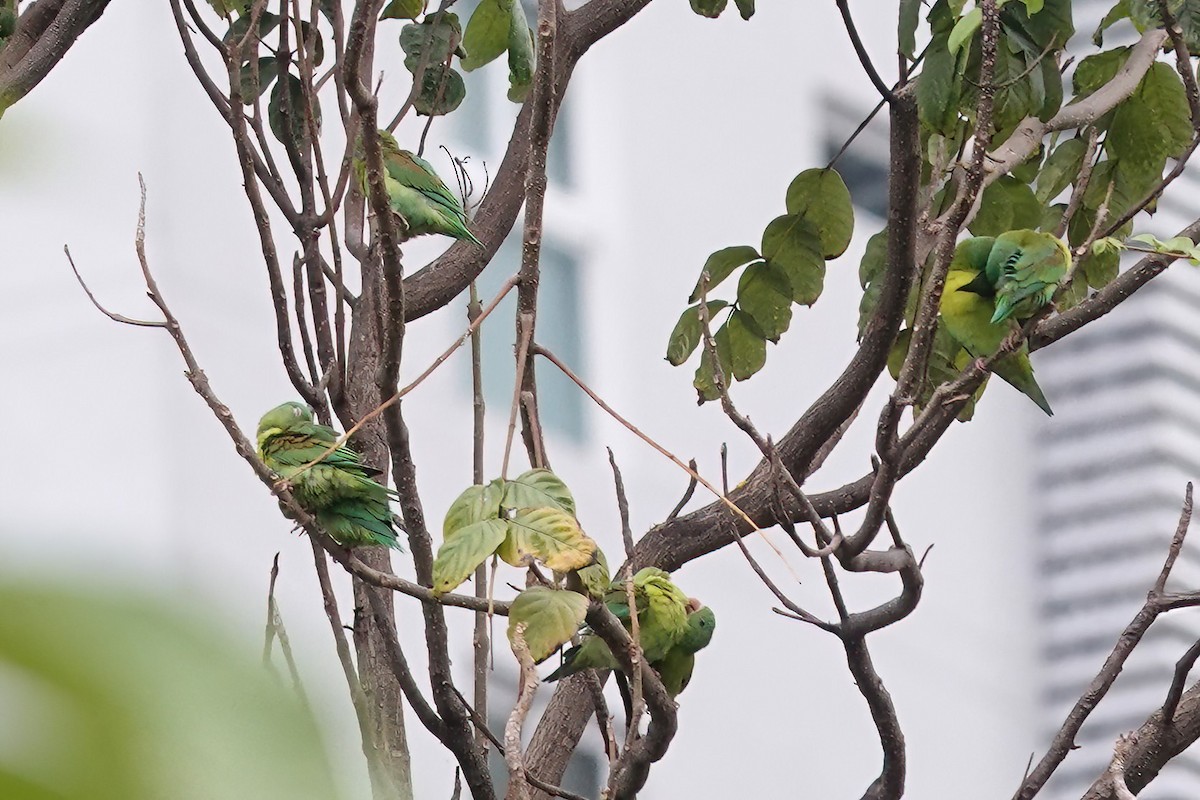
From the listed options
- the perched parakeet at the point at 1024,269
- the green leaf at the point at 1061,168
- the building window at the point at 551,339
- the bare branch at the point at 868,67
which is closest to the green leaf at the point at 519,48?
the bare branch at the point at 868,67

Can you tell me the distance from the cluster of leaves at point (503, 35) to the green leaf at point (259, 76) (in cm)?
30

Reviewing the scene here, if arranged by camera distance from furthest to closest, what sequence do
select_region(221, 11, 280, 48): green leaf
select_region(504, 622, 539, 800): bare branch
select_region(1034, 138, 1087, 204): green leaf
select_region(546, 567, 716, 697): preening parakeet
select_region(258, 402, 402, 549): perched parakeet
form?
select_region(1034, 138, 1087, 204): green leaf → select_region(221, 11, 280, 48): green leaf → select_region(258, 402, 402, 549): perched parakeet → select_region(546, 567, 716, 697): preening parakeet → select_region(504, 622, 539, 800): bare branch

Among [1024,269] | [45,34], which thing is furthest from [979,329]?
[45,34]

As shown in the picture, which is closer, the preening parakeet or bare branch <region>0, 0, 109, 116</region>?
the preening parakeet

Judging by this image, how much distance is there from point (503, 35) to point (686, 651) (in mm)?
779

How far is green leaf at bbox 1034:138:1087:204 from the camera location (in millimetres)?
1989

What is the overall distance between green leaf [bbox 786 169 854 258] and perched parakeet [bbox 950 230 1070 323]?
158 mm

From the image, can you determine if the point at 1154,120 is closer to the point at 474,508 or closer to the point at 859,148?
the point at 474,508

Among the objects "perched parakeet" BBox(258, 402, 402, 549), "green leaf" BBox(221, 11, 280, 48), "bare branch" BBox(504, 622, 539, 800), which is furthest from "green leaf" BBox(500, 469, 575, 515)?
"green leaf" BBox(221, 11, 280, 48)

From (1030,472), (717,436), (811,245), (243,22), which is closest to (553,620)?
(811,245)

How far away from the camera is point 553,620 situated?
1.18 meters

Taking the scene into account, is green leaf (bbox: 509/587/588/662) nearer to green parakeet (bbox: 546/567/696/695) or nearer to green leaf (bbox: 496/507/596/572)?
green leaf (bbox: 496/507/596/572)

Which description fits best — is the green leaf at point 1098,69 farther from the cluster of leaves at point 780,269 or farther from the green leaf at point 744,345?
the green leaf at point 744,345

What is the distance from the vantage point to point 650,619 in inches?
60.3
